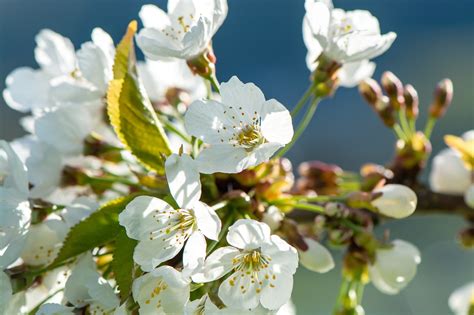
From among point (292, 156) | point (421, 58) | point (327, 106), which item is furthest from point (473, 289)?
point (421, 58)

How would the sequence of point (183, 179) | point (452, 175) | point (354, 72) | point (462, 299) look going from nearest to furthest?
point (183, 179) < point (354, 72) < point (452, 175) < point (462, 299)

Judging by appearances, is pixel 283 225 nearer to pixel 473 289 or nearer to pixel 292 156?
pixel 473 289

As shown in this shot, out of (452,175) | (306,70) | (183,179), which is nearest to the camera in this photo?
(183,179)

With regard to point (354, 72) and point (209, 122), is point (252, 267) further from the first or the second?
point (354, 72)

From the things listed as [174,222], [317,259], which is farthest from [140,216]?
[317,259]

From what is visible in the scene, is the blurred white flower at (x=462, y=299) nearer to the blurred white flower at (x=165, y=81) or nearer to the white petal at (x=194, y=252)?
the blurred white flower at (x=165, y=81)

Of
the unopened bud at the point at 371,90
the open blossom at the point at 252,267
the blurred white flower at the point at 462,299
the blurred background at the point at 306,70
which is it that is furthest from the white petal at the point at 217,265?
the blurred background at the point at 306,70
